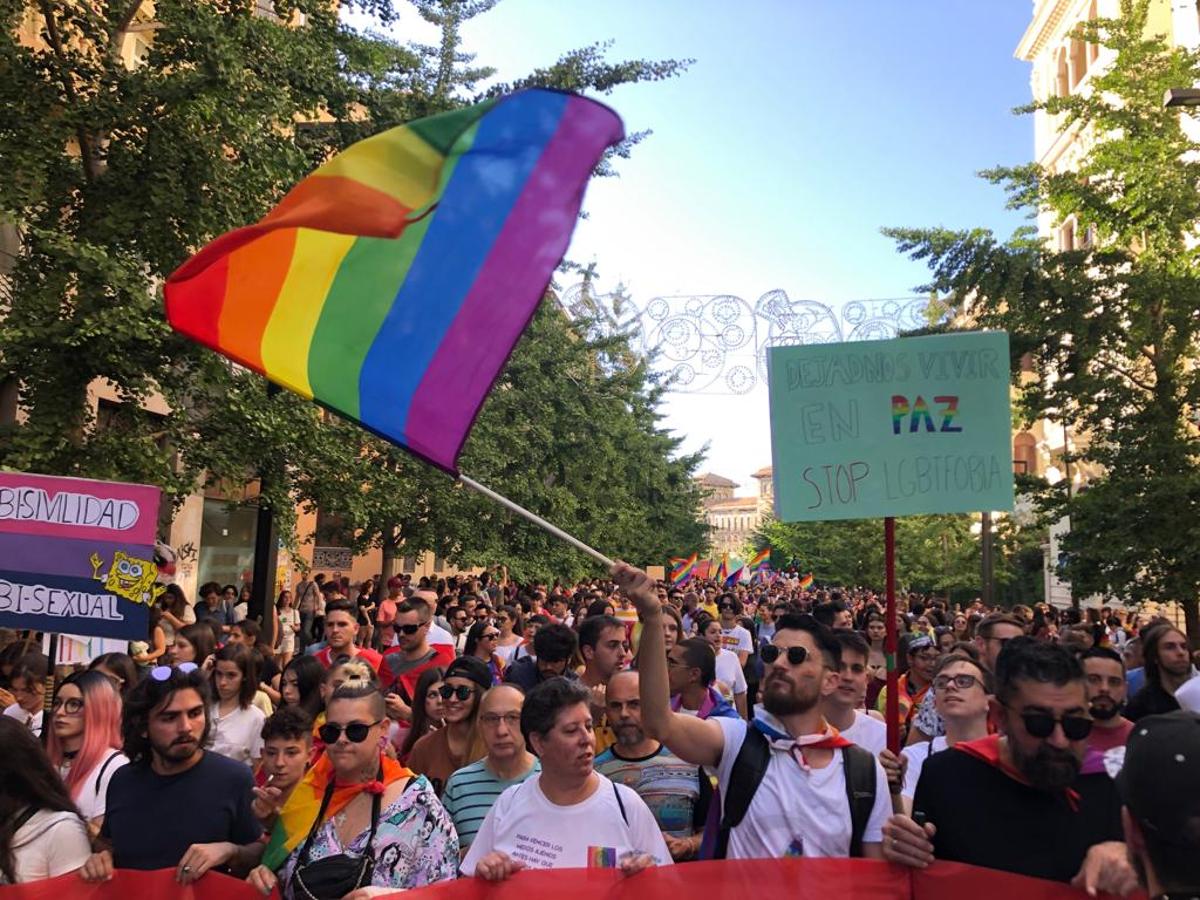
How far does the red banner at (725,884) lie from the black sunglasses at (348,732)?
0.53 meters

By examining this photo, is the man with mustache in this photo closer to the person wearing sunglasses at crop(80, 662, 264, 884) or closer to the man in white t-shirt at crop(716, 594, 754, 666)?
the person wearing sunglasses at crop(80, 662, 264, 884)

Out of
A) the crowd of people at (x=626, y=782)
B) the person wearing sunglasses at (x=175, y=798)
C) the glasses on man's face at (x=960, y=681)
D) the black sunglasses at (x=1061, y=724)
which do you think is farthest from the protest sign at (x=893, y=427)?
the person wearing sunglasses at (x=175, y=798)

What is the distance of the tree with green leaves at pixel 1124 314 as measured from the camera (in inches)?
676

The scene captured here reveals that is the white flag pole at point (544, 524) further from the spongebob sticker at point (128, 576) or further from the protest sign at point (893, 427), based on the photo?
the spongebob sticker at point (128, 576)

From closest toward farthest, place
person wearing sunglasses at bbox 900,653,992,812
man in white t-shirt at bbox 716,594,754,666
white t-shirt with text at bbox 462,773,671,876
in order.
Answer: white t-shirt with text at bbox 462,773,671,876 → person wearing sunglasses at bbox 900,653,992,812 → man in white t-shirt at bbox 716,594,754,666

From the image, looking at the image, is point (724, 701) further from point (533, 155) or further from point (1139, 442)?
point (1139, 442)

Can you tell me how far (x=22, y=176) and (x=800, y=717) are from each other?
10625 millimetres

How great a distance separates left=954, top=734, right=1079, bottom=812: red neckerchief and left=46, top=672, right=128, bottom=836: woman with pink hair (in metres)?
3.43

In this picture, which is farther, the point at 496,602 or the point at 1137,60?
the point at 496,602

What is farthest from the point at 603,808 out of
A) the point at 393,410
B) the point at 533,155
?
the point at 533,155

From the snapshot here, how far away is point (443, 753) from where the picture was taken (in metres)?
5.67

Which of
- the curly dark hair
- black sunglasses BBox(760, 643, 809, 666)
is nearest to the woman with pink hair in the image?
the curly dark hair

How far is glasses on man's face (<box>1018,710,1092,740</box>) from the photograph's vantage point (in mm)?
3250

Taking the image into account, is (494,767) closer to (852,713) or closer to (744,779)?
(744,779)
